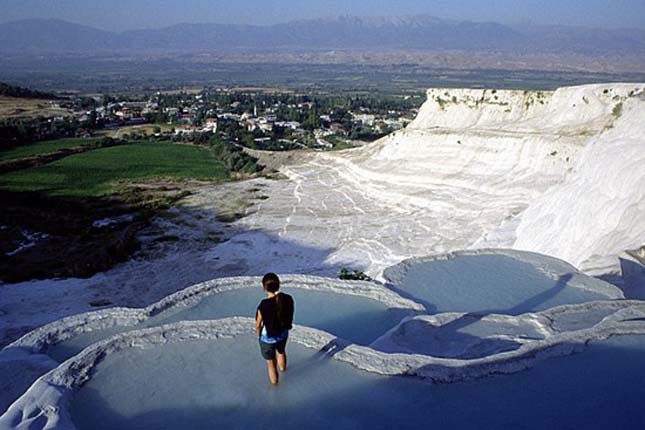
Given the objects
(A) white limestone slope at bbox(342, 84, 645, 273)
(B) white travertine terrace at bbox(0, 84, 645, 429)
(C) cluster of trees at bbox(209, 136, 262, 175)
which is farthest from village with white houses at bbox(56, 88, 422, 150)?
(B) white travertine terrace at bbox(0, 84, 645, 429)

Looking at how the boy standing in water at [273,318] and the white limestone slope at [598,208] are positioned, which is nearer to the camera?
the boy standing in water at [273,318]

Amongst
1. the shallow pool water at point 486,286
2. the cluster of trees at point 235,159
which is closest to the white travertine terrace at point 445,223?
the shallow pool water at point 486,286

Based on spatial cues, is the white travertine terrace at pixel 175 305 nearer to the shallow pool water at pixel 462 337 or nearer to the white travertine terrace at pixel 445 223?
the white travertine terrace at pixel 445 223

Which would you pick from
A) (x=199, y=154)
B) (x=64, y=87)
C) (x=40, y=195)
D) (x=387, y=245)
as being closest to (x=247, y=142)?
(x=199, y=154)

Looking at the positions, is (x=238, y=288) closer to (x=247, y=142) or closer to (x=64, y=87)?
(x=247, y=142)

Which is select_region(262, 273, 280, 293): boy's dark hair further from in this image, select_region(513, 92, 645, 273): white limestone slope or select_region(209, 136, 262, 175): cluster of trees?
select_region(209, 136, 262, 175): cluster of trees
